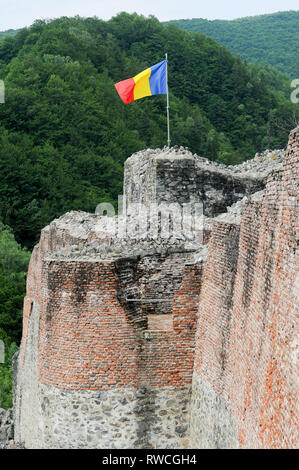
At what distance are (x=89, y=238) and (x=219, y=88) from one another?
2288 inches

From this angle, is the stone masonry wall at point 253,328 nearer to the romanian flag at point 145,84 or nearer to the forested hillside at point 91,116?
the romanian flag at point 145,84

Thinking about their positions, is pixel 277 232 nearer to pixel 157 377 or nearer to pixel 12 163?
pixel 157 377

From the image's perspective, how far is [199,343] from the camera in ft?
35.1

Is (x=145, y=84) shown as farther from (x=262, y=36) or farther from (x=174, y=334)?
(x=262, y=36)

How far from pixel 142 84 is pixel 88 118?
3907cm

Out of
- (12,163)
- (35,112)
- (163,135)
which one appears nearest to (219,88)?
(163,135)

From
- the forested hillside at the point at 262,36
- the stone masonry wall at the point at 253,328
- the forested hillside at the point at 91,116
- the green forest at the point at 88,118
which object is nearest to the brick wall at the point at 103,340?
the stone masonry wall at the point at 253,328

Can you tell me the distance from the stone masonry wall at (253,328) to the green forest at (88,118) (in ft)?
93.0

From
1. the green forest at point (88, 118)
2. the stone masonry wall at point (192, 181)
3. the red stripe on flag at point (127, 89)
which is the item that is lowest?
the green forest at point (88, 118)

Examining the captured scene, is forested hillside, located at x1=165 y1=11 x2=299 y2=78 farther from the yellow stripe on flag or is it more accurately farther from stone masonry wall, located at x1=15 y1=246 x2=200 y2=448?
stone masonry wall, located at x1=15 y1=246 x2=200 y2=448

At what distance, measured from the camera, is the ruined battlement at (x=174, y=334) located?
24.1 ft

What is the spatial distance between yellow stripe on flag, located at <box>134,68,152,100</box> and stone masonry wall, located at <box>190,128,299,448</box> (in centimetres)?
990

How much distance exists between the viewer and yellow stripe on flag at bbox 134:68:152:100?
19.2 m

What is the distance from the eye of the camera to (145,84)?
19.5 m
